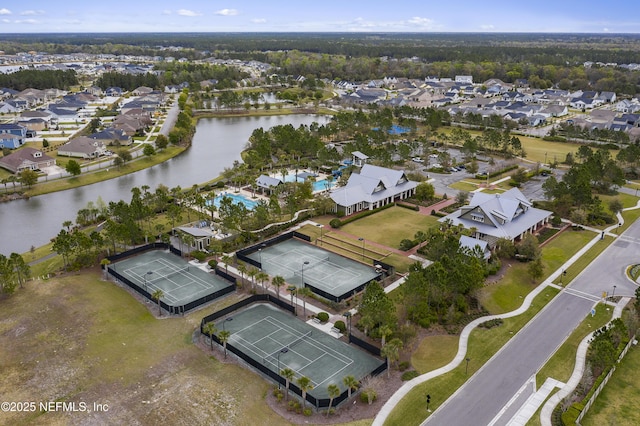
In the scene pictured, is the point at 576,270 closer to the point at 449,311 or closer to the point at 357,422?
the point at 449,311

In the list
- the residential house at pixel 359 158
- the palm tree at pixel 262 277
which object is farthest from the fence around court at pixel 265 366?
the residential house at pixel 359 158

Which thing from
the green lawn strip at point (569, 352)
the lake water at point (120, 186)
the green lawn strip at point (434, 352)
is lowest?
the lake water at point (120, 186)

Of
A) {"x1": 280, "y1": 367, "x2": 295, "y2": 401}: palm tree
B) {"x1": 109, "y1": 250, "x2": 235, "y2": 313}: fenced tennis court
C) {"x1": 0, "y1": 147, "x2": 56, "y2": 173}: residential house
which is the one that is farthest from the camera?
{"x1": 0, "y1": 147, "x2": 56, "y2": 173}: residential house

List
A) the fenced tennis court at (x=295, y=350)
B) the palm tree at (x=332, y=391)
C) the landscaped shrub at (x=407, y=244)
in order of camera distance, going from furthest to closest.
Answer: the landscaped shrub at (x=407, y=244), the fenced tennis court at (x=295, y=350), the palm tree at (x=332, y=391)

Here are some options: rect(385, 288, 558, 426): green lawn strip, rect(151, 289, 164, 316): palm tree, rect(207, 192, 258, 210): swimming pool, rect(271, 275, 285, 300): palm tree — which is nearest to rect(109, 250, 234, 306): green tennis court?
rect(151, 289, 164, 316): palm tree

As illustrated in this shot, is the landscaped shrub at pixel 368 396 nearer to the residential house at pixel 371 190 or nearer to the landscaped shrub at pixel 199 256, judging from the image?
the landscaped shrub at pixel 199 256

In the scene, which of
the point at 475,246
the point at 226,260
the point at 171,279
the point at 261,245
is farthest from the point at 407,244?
the point at 171,279

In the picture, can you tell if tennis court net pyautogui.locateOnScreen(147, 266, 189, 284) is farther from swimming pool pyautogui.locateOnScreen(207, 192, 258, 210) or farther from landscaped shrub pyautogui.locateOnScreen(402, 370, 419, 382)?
landscaped shrub pyautogui.locateOnScreen(402, 370, 419, 382)

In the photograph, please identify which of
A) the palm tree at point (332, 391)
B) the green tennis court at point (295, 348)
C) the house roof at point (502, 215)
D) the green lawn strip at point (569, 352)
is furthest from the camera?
the house roof at point (502, 215)
